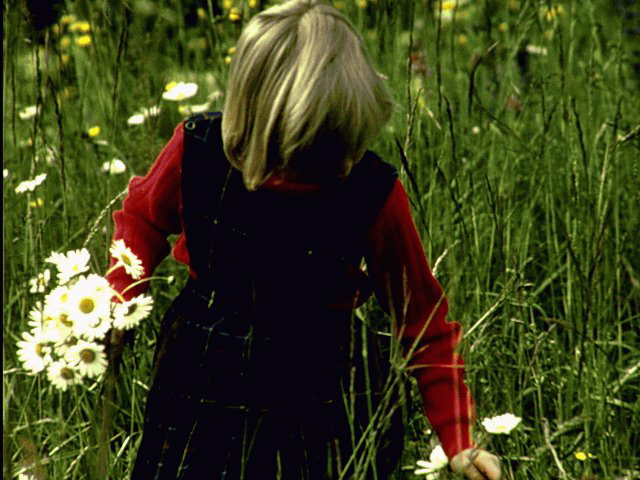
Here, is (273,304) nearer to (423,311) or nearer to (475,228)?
(423,311)

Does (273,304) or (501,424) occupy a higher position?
(273,304)

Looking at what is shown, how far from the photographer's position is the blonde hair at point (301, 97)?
0.99 meters

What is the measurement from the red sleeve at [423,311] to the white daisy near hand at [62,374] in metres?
0.37

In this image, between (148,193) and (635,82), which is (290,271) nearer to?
(148,193)

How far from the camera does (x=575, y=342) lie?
1419 millimetres

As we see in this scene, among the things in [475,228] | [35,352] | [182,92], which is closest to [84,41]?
[182,92]

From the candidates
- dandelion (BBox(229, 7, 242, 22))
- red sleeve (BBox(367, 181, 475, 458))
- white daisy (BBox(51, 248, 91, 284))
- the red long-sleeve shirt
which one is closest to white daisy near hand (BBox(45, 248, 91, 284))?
white daisy (BBox(51, 248, 91, 284))

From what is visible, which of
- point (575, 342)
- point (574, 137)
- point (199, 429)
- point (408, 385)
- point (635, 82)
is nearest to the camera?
point (199, 429)

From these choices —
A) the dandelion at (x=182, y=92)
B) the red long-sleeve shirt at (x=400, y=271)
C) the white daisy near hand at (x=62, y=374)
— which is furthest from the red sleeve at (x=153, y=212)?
the dandelion at (x=182, y=92)

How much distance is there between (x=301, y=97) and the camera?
0.99 meters

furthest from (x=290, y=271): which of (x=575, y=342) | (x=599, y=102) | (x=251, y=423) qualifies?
(x=599, y=102)

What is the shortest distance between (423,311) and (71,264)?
418mm

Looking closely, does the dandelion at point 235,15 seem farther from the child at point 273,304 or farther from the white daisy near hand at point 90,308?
the white daisy near hand at point 90,308

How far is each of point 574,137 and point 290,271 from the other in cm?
77
